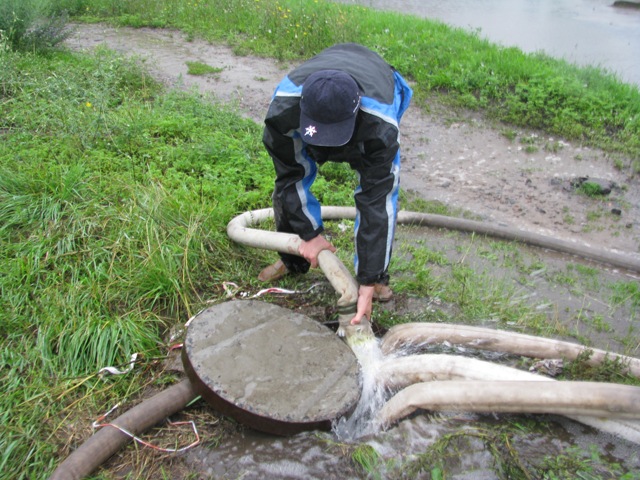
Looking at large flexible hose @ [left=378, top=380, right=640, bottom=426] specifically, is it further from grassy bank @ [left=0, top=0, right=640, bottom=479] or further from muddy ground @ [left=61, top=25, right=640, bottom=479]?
grassy bank @ [left=0, top=0, right=640, bottom=479]

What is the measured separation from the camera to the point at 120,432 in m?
2.57

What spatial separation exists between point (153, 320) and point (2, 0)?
6345mm

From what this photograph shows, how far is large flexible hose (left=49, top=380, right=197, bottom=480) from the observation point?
94.6 inches

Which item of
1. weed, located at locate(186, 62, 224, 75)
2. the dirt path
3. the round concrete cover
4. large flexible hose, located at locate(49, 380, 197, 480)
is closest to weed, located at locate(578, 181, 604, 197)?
the dirt path

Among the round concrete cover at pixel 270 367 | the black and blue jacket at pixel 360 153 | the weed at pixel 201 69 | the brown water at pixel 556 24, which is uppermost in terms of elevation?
the black and blue jacket at pixel 360 153

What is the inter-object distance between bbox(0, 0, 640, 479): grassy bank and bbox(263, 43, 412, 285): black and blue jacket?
79cm

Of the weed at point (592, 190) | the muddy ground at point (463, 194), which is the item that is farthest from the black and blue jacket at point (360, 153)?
the weed at point (592, 190)

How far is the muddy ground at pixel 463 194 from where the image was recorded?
8.20 ft

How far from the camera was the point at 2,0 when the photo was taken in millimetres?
7414

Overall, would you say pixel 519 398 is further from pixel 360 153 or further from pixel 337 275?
pixel 360 153

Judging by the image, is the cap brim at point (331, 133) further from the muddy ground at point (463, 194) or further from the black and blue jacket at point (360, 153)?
the muddy ground at point (463, 194)

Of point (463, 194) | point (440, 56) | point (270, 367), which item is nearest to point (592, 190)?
point (463, 194)

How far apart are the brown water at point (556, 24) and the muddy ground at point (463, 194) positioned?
3097mm

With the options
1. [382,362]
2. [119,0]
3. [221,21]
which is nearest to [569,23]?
[221,21]
